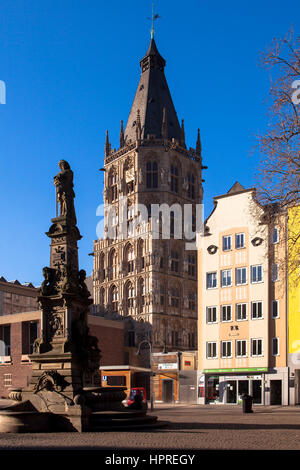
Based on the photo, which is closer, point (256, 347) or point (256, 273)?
point (256, 347)

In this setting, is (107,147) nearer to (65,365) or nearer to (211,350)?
(211,350)

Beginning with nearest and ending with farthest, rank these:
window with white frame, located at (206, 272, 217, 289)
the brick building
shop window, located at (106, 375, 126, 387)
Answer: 1. window with white frame, located at (206, 272, 217, 289)
2. shop window, located at (106, 375, 126, 387)
3. the brick building

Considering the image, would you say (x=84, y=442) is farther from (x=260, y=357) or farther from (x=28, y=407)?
(x=260, y=357)

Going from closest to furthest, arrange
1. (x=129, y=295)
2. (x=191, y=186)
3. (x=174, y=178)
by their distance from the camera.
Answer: (x=129, y=295) < (x=174, y=178) < (x=191, y=186)

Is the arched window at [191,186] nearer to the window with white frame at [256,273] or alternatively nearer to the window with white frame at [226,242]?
the window with white frame at [226,242]

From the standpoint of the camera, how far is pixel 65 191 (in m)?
26.2

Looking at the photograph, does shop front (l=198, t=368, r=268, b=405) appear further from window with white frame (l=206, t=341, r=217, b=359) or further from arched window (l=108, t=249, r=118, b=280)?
arched window (l=108, t=249, r=118, b=280)

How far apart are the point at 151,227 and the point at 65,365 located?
3072 inches

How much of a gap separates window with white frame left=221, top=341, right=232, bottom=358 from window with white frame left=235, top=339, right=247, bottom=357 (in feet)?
2.36

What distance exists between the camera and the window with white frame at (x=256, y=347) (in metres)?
52.2

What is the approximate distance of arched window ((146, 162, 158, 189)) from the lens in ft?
360

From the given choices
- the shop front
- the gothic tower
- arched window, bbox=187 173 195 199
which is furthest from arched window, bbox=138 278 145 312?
the shop front

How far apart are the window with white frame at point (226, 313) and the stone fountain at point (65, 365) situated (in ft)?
101

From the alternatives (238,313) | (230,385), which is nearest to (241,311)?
(238,313)
